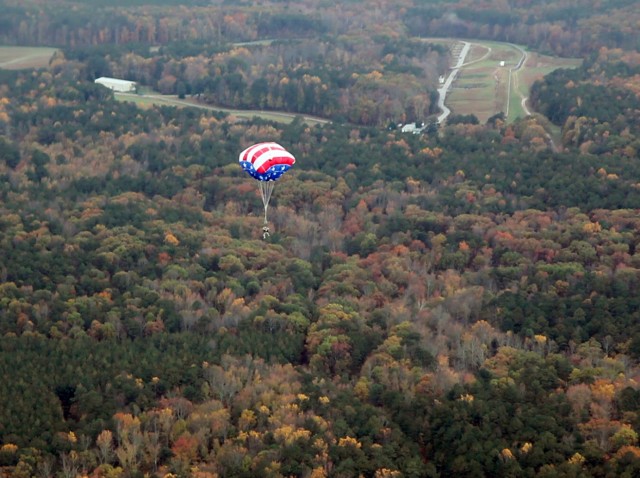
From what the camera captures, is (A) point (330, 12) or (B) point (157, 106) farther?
(A) point (330, 12)

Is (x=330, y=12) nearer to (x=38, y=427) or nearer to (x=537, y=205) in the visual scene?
(x=537, y=205)

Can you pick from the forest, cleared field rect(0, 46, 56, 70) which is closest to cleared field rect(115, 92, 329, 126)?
the forest

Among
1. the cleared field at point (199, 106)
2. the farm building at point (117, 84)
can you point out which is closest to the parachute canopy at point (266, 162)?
the cleared field at point (199, 106)

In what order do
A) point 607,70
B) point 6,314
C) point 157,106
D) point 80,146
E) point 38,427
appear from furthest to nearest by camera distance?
point 607,70 → point 157,106 → point 80,146 → point 6,314 → point 38,427

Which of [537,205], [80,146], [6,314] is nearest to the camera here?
[6,314]

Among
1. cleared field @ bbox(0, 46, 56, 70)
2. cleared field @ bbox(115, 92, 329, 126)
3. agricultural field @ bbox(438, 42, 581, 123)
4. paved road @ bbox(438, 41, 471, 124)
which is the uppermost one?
agricultural field @ bbox(438, 42, 581, 123)

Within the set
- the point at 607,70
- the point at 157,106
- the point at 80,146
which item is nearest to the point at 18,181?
the point at 80,146

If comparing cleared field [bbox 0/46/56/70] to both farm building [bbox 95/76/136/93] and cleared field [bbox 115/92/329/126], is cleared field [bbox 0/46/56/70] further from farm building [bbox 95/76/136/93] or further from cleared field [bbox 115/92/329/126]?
cleared field [bbox 115/92/329/126]
